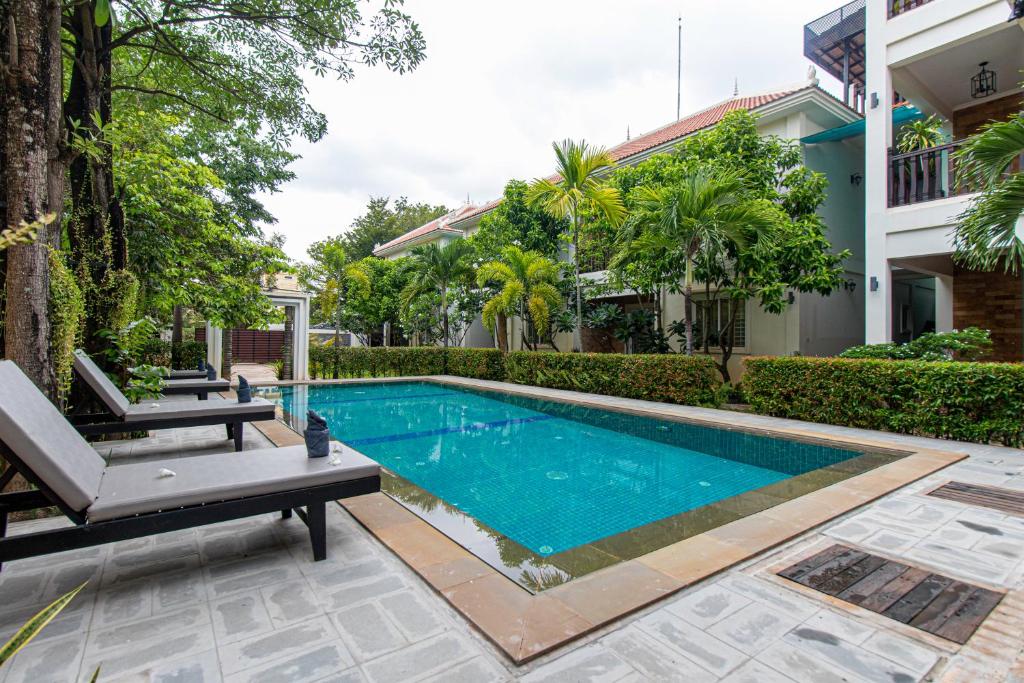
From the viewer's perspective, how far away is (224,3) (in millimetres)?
6039

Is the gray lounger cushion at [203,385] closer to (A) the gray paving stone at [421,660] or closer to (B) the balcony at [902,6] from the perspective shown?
(A) the gray paving stone at [421,660]

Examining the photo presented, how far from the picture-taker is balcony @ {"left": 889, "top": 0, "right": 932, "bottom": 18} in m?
8.70

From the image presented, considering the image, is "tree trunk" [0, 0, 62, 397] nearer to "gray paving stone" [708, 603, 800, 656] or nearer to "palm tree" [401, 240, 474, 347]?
"gray paving stone" [708, 603, 800, 656]

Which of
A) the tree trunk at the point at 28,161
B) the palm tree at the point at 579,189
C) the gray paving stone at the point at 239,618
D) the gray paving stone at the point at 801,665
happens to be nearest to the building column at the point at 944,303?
the palm tree at the point at 579,189

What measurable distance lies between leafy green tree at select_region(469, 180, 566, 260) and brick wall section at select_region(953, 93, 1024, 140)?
382 inches

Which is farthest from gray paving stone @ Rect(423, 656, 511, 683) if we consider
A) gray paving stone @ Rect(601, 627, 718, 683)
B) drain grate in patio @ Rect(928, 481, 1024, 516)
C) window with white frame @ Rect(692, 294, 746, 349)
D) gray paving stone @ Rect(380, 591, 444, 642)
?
window with white frame @ Rect(692, 294, 746, 349)

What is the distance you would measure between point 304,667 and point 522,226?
49.7 feet

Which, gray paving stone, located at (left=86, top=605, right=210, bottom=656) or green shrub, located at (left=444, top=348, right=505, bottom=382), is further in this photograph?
green shrub, located at (left=444, top=348, right=505, bottom=382)

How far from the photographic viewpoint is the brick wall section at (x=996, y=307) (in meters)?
9.62

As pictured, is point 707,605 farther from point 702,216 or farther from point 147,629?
point 702,216

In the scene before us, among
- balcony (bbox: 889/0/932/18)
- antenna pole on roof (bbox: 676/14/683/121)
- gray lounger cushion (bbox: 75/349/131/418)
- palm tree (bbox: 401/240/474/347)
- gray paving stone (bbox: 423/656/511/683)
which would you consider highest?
antenna pole on roof (bbox: 676/14/683/121)

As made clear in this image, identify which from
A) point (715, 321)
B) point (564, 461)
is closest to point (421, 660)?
point (564, 461)

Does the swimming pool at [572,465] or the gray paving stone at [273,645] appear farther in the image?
the swimming pool at [572,465]

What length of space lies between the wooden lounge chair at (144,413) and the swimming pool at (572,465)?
161cm
